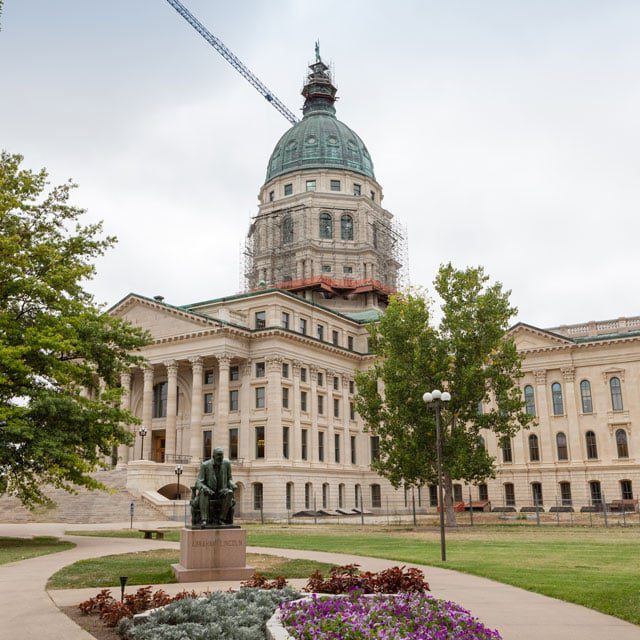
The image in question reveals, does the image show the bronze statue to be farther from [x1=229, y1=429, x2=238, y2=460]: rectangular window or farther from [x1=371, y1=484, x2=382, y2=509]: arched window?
[x1=371, y1=484, x2=382, y2=509]: arched window

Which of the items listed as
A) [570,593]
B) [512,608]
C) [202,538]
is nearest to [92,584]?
[202,538]

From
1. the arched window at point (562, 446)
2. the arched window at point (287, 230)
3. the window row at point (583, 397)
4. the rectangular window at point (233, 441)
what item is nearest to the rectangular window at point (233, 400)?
the rectangular window at point (233, 441)

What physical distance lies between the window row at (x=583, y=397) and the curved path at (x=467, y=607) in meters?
52.0

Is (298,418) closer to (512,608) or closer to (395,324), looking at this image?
(395,324)

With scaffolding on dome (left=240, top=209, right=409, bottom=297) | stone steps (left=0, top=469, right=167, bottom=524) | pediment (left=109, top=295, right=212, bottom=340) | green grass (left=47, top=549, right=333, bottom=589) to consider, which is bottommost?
green grass (left=47, top=549, right=333, bottom=589)

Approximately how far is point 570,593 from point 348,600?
245 inches

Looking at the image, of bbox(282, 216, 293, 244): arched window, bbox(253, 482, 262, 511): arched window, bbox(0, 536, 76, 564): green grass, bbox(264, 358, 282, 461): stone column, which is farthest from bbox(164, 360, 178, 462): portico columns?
bbox(282, 216, 293, 244): arched window

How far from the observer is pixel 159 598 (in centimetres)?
1222

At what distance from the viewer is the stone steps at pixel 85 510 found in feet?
161

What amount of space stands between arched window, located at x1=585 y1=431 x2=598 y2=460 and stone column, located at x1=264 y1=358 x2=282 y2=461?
2958 cm

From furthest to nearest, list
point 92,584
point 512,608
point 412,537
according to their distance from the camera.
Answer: point 412,537 < point 92,584 < point 512,608

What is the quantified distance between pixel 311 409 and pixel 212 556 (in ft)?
167

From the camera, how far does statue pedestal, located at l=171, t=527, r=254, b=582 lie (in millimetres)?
16469

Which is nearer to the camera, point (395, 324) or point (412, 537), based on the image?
point (412, 537)
